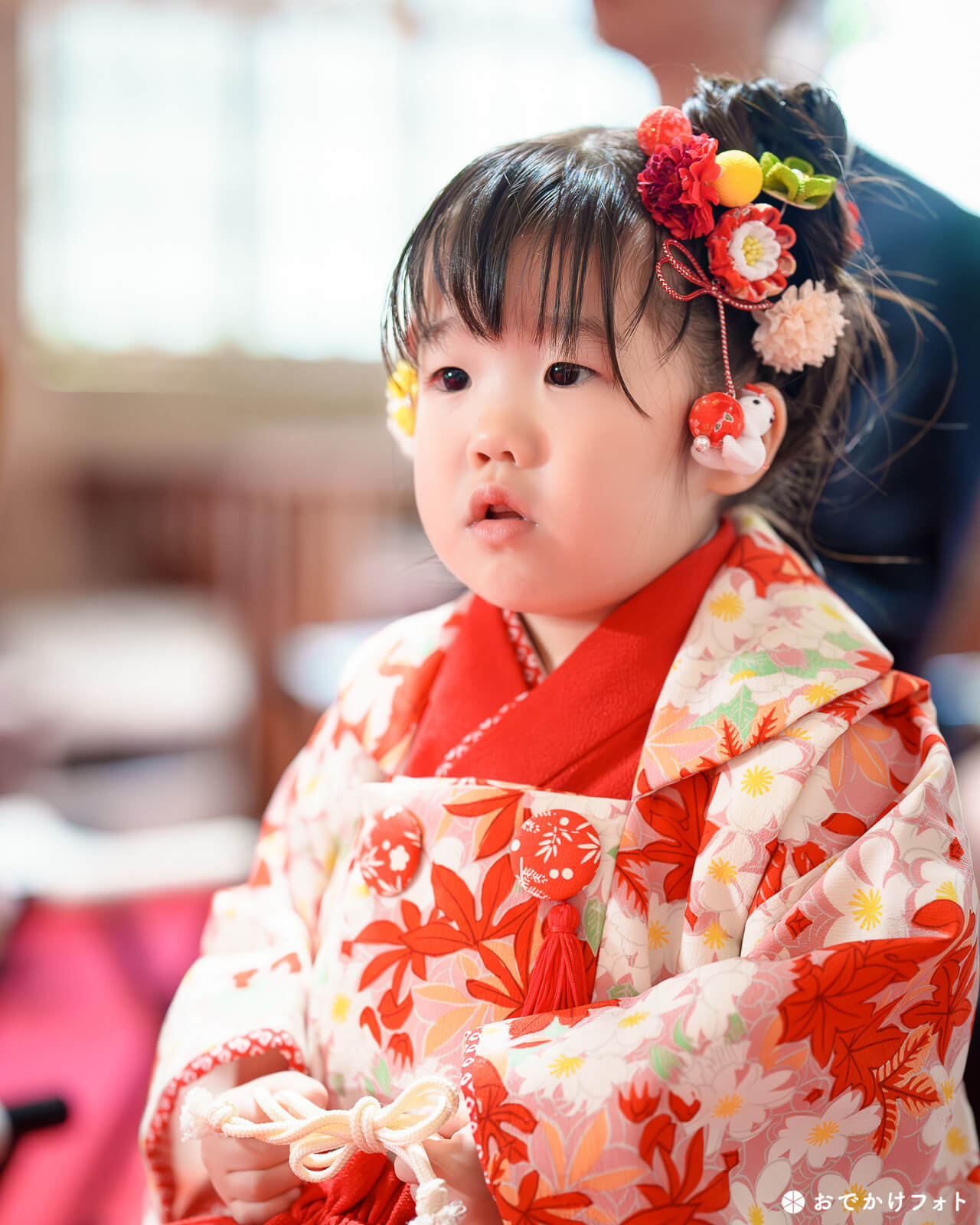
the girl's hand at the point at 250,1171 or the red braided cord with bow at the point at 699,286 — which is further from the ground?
the red braided cord with bow at the point at 699,286

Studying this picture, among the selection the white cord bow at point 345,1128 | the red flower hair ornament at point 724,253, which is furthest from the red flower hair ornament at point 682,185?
the white cord bow at point 345,1128

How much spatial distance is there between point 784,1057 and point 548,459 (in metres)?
0.32

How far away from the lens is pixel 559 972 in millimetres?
577

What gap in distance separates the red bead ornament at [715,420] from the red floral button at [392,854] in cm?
28

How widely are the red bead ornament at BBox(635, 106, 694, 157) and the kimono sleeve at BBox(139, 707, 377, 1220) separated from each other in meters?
0.42

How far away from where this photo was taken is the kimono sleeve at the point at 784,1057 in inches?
20.2

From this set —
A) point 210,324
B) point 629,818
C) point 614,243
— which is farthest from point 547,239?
point 210,324

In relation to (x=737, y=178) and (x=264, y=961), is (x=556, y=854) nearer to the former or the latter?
(x=264, y=961)

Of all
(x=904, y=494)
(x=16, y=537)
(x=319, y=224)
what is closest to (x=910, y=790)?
(x=904, y=494)

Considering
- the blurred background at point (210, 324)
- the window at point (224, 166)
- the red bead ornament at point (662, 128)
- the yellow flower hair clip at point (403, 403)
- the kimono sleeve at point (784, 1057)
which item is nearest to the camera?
the kimono sleeve at point (784, 1057)

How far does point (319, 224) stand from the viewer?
136 inches

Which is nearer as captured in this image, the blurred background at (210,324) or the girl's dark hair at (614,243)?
the girl's dark hair at (614,243)

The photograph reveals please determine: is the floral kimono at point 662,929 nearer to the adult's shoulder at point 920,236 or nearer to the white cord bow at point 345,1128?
the white cord bow at point 345,1128

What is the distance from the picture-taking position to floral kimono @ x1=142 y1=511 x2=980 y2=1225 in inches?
20.5
